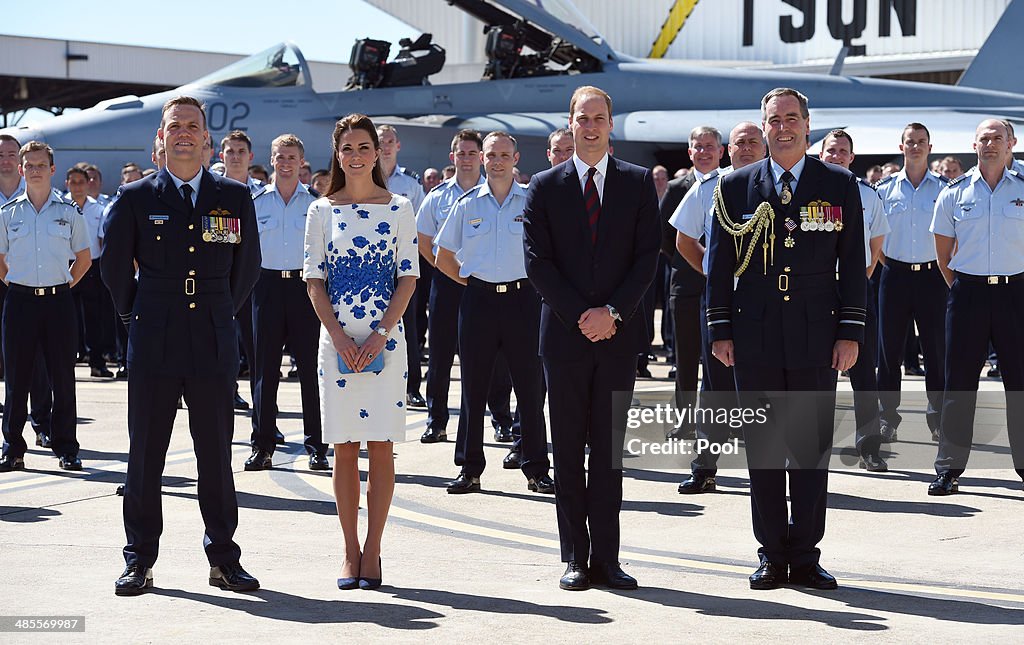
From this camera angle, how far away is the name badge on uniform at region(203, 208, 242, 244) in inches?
196

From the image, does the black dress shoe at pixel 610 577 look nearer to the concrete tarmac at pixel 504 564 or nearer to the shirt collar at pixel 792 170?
the concrete tarmac at pixel 504 564

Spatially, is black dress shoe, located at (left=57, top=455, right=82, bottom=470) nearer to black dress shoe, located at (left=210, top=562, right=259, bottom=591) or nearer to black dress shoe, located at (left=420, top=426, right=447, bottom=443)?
black dress shoe, located at (left=420, top=426, right=447, bottom=443)

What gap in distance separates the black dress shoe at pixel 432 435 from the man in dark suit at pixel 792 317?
13.1 feet

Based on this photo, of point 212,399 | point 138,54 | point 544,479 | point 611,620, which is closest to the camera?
point 611,620

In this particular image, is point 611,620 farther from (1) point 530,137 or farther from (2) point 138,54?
(2) point 138,54

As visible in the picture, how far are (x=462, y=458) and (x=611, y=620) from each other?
2913 mm

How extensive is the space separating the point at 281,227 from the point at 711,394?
3123mm

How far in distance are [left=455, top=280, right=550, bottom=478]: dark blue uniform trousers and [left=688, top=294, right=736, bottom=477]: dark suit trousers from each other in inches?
37.1

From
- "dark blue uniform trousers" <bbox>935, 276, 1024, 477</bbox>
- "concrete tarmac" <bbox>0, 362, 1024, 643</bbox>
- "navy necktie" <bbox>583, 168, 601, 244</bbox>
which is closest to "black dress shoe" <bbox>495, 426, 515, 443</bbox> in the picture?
"concrete tarmac" <bbox>0, 362, 1024, 643</bbox>

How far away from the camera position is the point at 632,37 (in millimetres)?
37406

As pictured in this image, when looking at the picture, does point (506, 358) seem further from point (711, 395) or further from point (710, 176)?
point (710, 176)

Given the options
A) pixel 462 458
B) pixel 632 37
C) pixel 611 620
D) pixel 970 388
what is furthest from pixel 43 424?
pixel 632 37

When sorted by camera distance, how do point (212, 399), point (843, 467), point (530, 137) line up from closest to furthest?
point (212, 399), point (843, 467), point (530, 137)

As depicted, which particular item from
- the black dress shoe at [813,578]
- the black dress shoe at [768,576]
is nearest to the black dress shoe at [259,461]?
the black dress shoe at [768,576]
